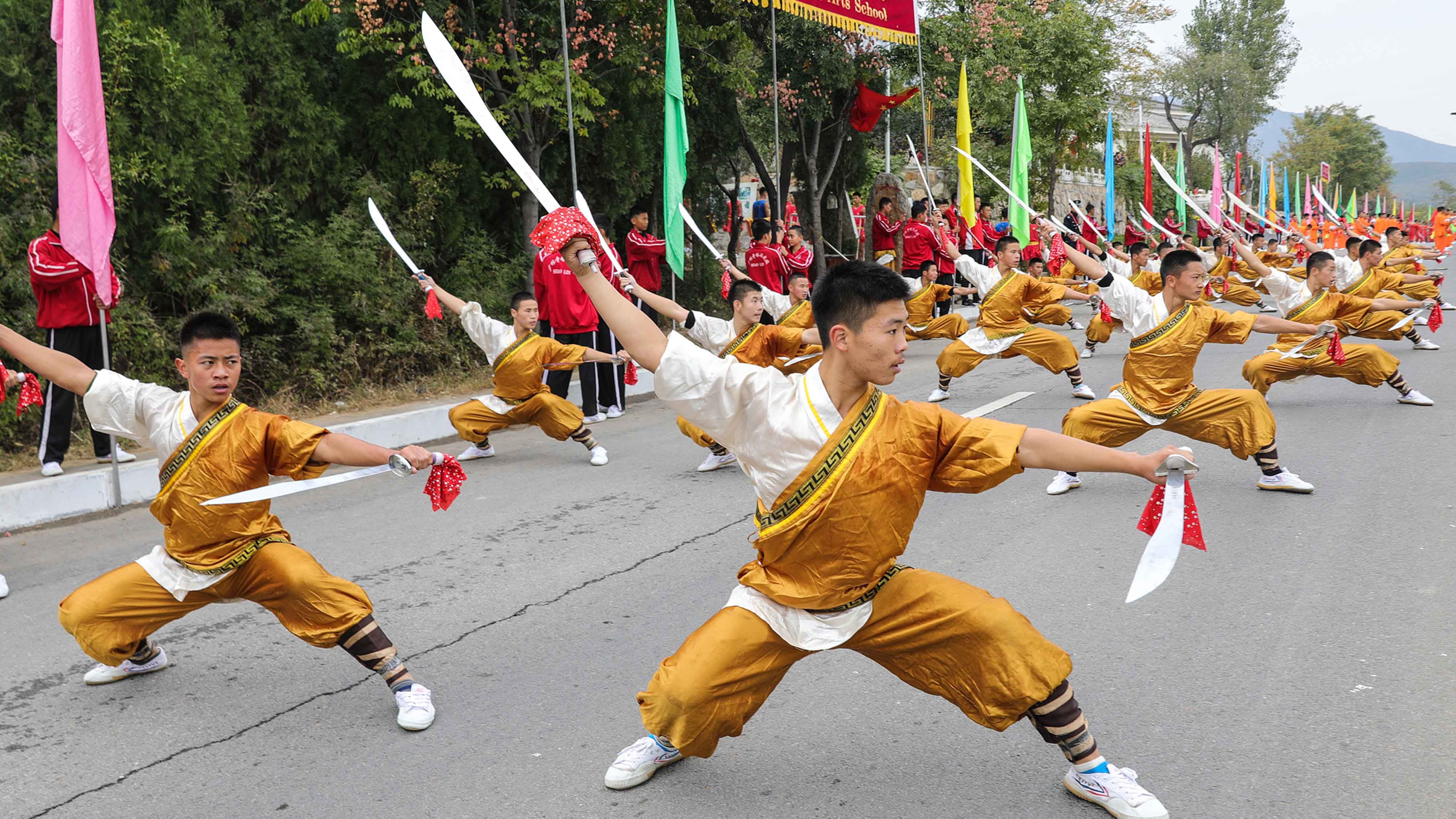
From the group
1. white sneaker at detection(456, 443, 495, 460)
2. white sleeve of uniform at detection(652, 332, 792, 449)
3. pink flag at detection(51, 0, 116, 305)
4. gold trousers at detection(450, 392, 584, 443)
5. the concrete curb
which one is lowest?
white sneaker at detection(456, 443, 495, 460)

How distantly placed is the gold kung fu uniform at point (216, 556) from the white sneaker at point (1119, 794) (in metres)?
2.29

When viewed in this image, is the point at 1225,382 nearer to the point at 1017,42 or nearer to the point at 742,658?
the point at 742,658

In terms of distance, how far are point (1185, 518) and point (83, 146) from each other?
6.46 m

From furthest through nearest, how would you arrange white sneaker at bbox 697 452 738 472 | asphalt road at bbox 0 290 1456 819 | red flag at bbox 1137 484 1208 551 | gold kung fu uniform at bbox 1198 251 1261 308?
gold kung fu uniform at bbox 1198 251 1261 308 < white sneaker at bbox 697 452 738 472 < asphalt road at bbox 0 290 1456 819 < red flag at bbox 1137 484 1208 551

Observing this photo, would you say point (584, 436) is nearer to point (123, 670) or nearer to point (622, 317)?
point (123, 670)

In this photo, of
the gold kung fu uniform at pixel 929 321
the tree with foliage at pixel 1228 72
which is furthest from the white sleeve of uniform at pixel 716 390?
the tree with foliage at pixel 1228 72

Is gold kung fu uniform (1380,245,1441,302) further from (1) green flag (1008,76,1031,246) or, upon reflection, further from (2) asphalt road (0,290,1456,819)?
(2) asphalt road (0,290,1456,819)

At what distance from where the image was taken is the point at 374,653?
3.70 m

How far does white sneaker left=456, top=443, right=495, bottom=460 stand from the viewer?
8.34m

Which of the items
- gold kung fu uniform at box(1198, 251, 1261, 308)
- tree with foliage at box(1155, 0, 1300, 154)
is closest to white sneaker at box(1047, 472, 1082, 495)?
gold kung fu uniform at box(1198, 251, 1261, 308)

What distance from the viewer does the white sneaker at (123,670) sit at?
4066mm

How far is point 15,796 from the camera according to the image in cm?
323

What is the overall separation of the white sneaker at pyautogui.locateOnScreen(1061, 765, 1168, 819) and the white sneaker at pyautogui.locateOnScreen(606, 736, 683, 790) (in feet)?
3.55

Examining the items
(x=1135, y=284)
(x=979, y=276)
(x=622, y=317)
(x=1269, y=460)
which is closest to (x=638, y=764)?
(x=622, y=317)
